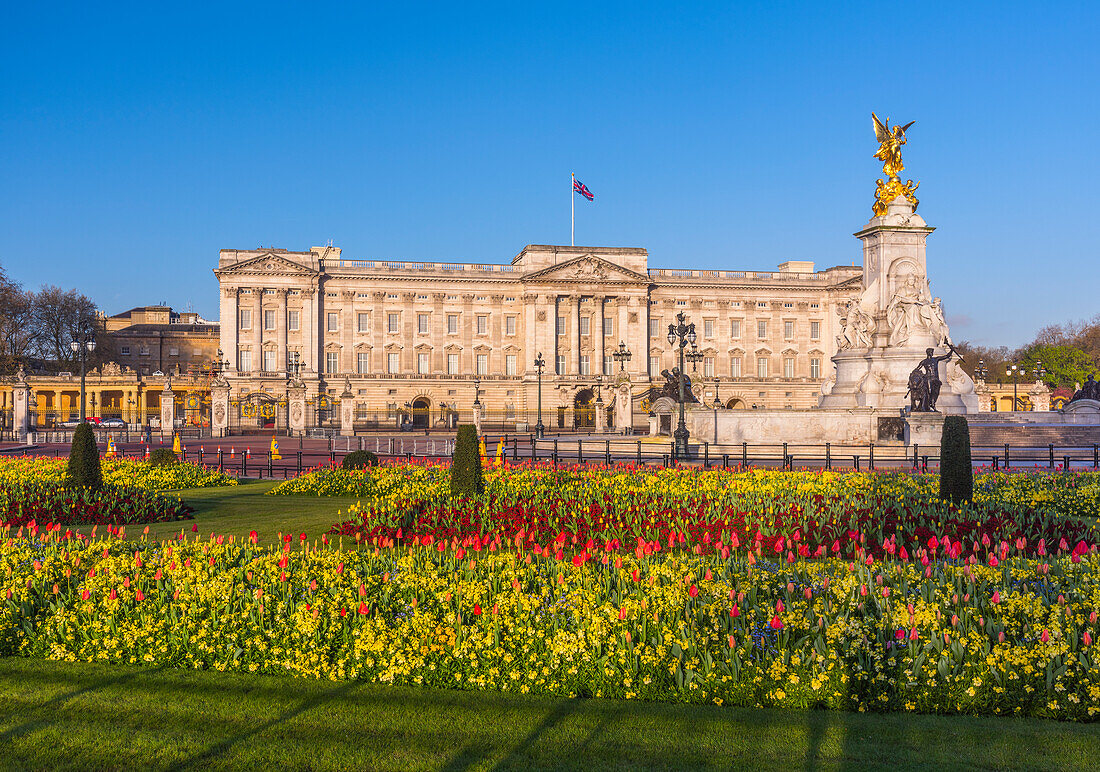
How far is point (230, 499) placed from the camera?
1867 centimetres

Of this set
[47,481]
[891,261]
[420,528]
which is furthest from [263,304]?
[420,528]

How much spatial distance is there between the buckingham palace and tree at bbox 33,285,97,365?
2242 cm

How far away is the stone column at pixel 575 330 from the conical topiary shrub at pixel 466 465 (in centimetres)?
7252

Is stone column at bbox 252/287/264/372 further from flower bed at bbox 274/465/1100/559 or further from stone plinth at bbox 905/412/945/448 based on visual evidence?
flower bed at bbox 274/465/1100/559

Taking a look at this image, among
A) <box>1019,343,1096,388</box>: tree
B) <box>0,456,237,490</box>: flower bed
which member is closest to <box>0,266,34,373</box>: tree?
<box>0,456,237,490</box>: flower bed

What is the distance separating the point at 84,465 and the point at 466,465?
7071mm

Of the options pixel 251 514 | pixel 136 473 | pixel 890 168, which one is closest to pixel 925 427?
pixel 890 168

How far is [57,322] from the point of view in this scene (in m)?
93.1

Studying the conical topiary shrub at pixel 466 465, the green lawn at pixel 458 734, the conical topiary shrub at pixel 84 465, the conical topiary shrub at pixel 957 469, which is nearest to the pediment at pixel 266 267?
the conical topiary shrub at pixel 84 465

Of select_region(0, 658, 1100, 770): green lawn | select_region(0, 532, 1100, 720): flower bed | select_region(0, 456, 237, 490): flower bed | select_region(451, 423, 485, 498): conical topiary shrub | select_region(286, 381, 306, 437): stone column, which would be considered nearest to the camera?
select_region(0, 658, 1100, 770): green lawn

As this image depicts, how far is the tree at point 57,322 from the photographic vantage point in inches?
3644

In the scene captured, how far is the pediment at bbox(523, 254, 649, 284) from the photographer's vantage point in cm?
8706

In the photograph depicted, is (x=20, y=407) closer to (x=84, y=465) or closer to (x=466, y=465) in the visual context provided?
(x=84, y=465)

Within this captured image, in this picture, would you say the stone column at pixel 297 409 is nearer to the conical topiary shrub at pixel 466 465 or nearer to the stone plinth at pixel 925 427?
the stone plinth at pixel 925 427
